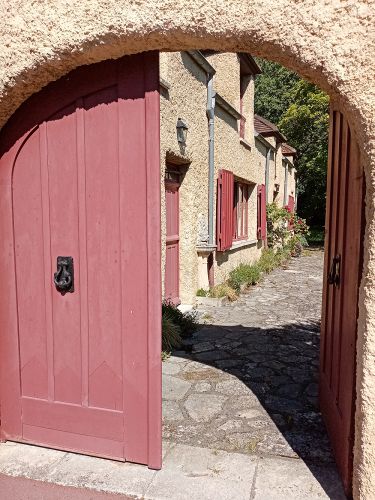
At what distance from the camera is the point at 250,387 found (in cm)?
351

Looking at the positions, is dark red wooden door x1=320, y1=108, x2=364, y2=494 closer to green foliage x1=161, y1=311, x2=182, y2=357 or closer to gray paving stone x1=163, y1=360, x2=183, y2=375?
gray paving stone x1=163, y1=360, x2=183, y2=375

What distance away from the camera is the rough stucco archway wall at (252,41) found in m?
1.69

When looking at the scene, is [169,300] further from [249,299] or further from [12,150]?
[12,150]

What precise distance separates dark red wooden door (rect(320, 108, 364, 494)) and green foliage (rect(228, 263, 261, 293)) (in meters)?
4.72

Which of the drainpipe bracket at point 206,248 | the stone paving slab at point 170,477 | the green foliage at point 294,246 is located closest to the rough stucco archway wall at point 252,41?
the stone paving slab at point 170,477

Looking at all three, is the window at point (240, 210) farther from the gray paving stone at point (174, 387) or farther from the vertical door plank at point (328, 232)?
the vertical door plank at point (328, 232)

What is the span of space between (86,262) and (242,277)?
237 inches

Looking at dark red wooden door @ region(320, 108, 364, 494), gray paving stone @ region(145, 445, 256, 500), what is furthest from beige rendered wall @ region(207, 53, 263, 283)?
gray paving stone @ region(145, 445, 256, 500)

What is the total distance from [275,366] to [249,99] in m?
7.39

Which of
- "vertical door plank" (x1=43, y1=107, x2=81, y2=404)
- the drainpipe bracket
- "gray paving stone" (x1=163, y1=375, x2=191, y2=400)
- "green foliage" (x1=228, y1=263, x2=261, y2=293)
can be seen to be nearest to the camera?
"vertical door plank" (x1=43, y1=107, x2=81, y2=404)

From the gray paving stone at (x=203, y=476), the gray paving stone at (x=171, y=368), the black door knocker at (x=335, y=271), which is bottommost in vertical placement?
the gray paving stone at (x=171, y=368)

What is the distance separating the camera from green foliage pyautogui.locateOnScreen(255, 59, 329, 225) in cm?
1994

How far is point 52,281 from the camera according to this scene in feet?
7.81

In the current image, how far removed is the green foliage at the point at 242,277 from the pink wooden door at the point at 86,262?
5473mm
